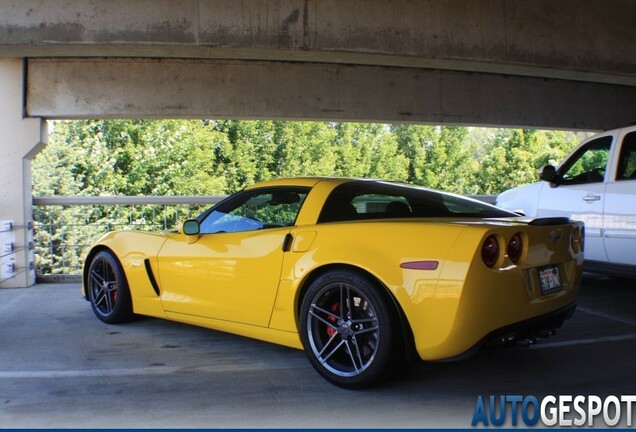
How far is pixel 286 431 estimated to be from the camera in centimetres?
297

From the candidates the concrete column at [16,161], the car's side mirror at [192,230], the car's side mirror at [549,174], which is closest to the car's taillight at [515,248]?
the car's side mirror at [192,230]

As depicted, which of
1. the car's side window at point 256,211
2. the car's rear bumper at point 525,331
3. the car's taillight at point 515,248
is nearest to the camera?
the car's rear bumper at point 525,331

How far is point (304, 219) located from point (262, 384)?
1178 millimetres

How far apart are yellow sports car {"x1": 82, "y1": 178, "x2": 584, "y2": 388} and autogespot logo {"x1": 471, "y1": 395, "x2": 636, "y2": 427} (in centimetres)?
40

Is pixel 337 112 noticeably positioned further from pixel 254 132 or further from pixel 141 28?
pixel 254 132

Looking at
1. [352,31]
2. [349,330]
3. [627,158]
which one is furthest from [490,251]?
[352,31]

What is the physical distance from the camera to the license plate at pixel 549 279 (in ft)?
11.4

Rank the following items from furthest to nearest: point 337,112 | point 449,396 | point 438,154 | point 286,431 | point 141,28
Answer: point 438,154, point 337,112, point 141,28, point 449,396, point 286,431

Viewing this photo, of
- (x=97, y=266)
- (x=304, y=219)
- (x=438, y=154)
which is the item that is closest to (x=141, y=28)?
(x=97, y=266)

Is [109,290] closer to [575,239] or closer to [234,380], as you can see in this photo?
[234,380]

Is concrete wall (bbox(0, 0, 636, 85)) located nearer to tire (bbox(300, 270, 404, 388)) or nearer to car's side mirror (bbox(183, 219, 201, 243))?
car's side mirror (bbox(183, 219, 201, 243))

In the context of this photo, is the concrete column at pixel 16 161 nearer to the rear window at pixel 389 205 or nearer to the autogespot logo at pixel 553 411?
the rear window at pixel 389 205

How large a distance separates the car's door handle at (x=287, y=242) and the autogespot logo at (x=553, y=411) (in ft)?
5.16

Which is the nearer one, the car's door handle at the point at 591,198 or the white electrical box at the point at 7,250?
the car's door handle at the point at 591,198
